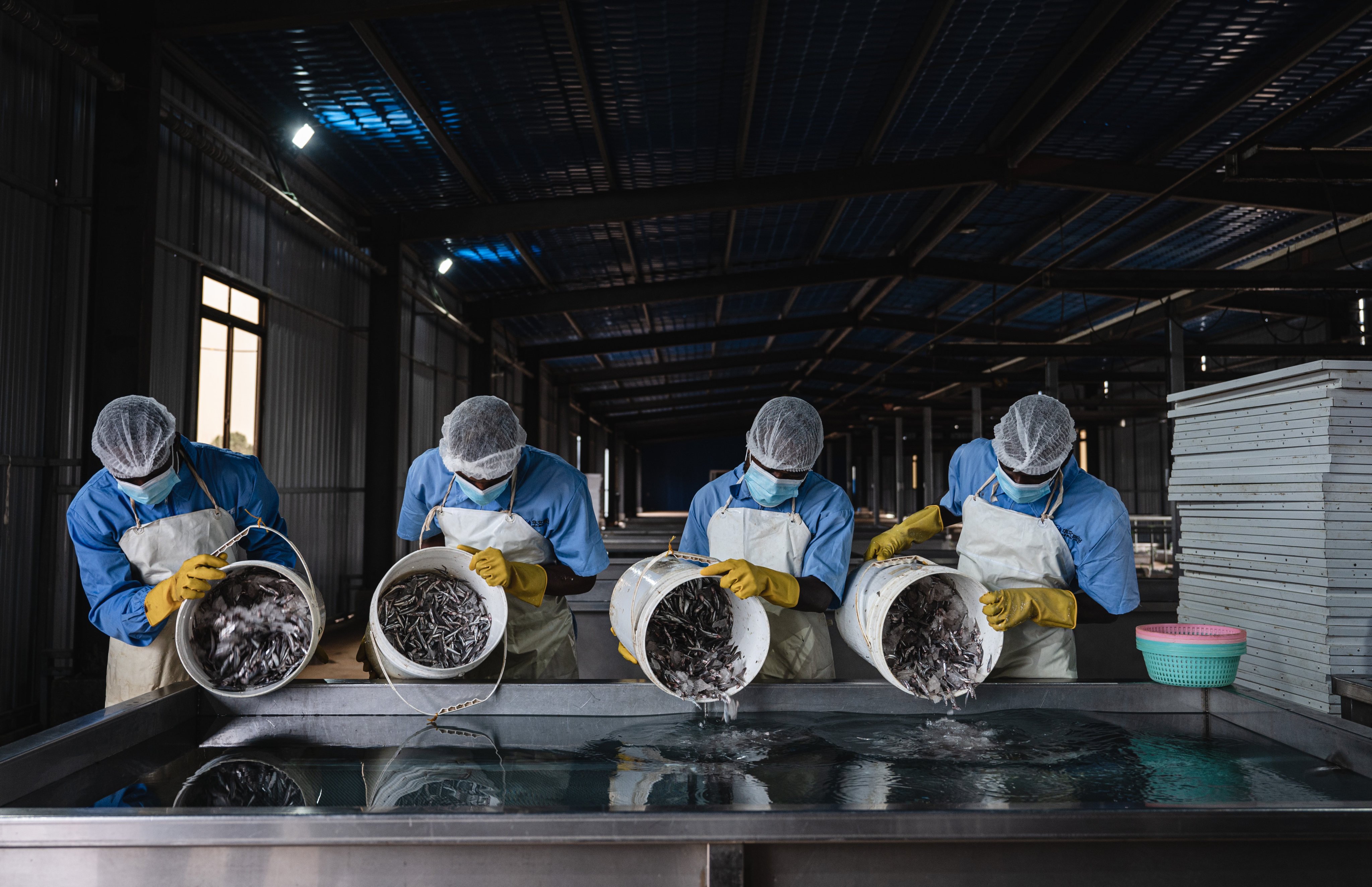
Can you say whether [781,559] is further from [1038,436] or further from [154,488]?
[154,488]

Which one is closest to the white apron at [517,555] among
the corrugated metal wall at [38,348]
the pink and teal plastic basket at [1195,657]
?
the pink and teal plastic basket at [1195,657]

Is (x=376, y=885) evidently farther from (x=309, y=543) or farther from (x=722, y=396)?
(x=722, y=396)

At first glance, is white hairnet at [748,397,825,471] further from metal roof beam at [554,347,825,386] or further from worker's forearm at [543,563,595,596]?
metal roof beam at [554,347,825,386]

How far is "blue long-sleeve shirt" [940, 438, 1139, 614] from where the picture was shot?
9.51 feet

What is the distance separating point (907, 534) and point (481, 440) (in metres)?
1.56

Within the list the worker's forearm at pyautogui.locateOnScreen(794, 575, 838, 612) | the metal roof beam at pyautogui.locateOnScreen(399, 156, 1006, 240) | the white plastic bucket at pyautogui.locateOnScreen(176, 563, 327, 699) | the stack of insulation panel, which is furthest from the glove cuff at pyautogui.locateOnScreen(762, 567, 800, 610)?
the metal roof beam at pyautogui.locateOnScreen(399, 156, 1006, 240)

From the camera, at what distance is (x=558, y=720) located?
2.43 meters

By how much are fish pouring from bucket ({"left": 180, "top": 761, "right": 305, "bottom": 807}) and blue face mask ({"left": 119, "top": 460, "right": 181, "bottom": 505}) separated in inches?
43.2

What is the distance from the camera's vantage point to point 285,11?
4.77 meters

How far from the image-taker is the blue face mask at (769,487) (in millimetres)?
2936

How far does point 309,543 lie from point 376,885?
7.19m

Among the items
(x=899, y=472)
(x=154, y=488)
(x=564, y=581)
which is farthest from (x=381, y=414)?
(x=899, y=472)

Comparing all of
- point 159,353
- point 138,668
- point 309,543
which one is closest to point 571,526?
point 138,668

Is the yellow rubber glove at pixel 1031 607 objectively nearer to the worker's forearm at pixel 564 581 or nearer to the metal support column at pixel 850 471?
the worker's forearm at pixel 564 581
